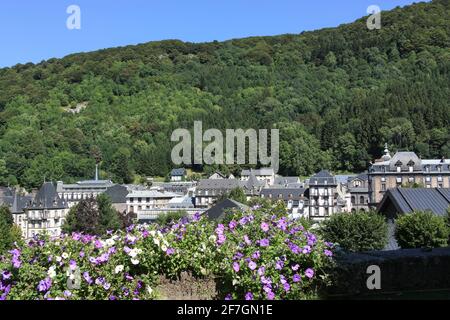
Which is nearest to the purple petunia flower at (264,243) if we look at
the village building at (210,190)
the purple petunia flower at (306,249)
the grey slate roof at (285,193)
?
the purple petunia flower at (306,249)

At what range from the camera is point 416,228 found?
1844 cm

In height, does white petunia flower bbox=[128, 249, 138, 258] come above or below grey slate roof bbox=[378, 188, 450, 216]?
above

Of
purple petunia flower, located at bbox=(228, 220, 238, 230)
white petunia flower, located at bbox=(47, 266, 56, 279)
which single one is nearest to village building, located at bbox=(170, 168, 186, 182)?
purple petunia flower, located at bbox=(228, 220, 238, 230)

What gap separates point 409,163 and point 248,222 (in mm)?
82332

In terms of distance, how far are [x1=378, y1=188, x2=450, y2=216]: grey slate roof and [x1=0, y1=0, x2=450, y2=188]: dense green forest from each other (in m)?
94.5

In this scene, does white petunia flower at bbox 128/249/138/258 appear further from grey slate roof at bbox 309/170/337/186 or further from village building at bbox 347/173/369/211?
village building at bbox 347/173/369/211

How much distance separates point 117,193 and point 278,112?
68.9m

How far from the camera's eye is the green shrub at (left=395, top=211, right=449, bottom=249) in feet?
60.7

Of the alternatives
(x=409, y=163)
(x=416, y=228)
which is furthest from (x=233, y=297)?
(x=409, y=163)

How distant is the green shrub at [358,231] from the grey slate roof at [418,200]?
7.30 ft

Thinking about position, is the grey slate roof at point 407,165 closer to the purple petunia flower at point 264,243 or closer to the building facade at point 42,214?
the building facade at point 42,214

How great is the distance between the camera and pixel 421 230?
18297 millimetres

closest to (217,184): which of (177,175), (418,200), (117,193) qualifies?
(117,193)

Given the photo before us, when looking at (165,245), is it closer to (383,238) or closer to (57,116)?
(383,238)
